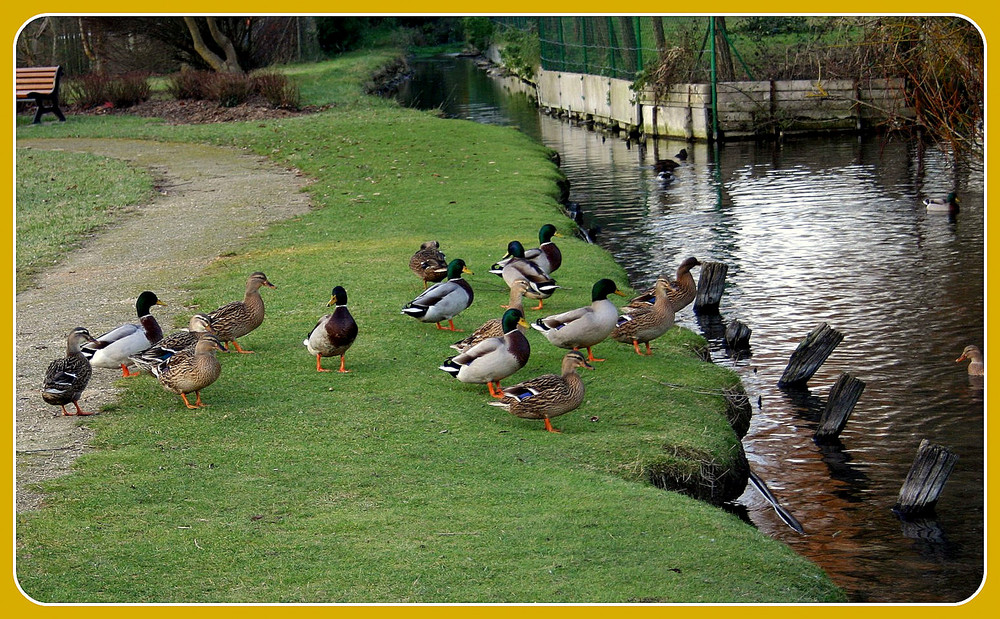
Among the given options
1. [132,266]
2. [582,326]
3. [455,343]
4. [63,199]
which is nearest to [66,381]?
[455,343]

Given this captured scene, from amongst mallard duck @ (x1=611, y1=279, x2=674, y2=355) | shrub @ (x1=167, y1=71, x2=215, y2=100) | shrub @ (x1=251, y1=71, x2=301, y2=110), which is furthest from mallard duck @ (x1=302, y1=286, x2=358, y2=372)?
shrub @ (x1=167, y1=71, x2=215, y2=100)

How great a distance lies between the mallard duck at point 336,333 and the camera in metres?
10.9

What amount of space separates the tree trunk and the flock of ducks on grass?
122 feet

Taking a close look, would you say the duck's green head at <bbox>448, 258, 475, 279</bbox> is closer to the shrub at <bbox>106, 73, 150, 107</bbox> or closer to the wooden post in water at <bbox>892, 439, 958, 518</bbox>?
the wooden post in water at <bbox>892, 439, 958, 518</bbox>

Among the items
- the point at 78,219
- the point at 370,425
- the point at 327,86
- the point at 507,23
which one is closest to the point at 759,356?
the point at 370,425

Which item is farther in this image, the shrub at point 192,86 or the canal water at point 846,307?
the shrub at point 192,86

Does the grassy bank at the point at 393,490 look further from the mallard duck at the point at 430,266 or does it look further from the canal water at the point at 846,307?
the canal water at the point at 846,307

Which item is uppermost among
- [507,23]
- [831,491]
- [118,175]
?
[507,23]

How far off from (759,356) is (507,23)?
6329 centimetres

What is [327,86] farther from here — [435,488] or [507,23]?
[435,488]

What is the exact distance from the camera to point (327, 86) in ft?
162

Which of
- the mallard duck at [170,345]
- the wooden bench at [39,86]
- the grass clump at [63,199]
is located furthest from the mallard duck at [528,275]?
the wooden bench at [39,86]

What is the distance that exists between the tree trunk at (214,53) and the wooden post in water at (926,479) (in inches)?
1662

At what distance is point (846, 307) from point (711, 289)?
194 cm
